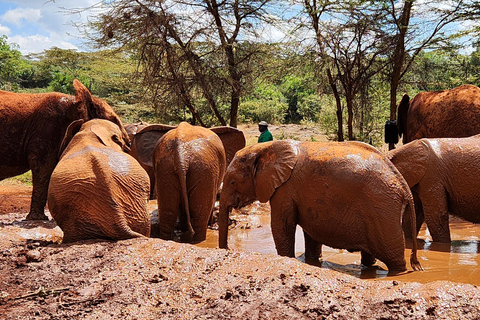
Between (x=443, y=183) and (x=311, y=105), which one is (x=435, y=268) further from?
(x=311, y=105)

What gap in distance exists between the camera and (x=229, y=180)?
247 inches

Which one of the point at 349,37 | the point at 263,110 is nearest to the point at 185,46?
the point at 349,37

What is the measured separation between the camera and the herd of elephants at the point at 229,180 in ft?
16.9

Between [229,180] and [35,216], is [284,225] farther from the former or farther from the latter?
[35,216]

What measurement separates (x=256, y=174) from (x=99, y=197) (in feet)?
6.53

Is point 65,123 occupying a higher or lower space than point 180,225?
higher

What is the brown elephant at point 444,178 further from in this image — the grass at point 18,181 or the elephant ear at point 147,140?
the grass at point 18,181

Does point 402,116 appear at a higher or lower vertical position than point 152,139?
higher

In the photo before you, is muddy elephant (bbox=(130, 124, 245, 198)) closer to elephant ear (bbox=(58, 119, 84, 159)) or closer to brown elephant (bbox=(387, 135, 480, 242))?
elephant ear (bbox=(58, 119, 84, 159))

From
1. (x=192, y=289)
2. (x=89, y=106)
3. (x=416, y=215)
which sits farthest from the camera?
(x=89, y=106)

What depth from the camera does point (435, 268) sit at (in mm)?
5484

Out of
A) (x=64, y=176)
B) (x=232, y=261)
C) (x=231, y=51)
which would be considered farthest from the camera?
(x=231, y=51)

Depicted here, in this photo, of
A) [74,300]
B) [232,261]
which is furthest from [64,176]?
[232,261]

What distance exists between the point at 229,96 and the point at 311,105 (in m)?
14.0
